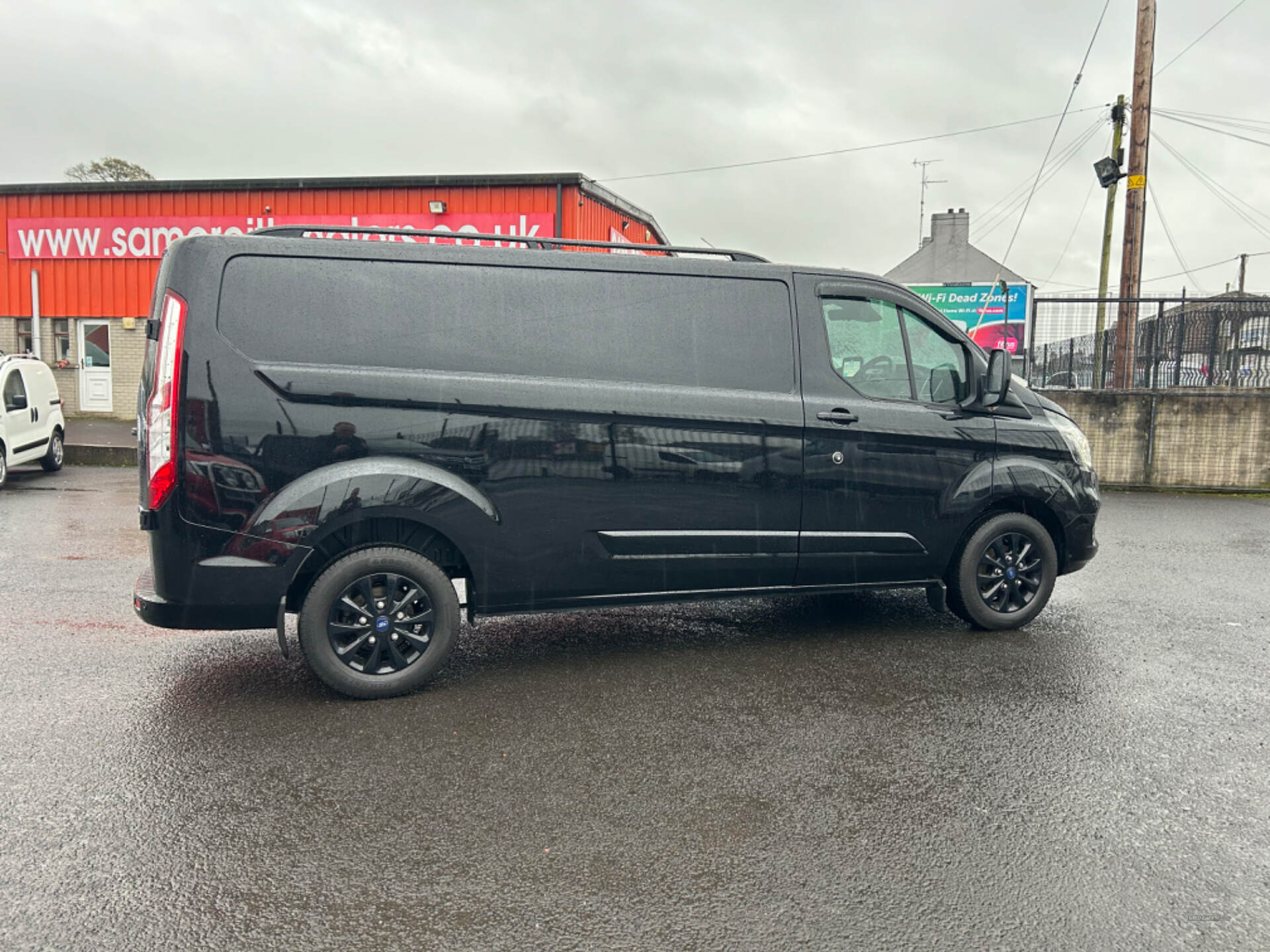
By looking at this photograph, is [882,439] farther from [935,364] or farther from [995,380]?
[995,380]

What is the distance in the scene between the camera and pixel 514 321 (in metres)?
4.38

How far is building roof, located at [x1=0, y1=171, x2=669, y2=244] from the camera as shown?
65.9 ft

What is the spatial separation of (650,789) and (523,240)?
2708 millimetres

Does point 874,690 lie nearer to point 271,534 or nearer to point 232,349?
point 271,534

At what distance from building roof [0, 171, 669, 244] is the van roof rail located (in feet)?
52.2

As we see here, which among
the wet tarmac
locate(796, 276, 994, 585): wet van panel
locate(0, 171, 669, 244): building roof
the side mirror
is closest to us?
the wet tarmac

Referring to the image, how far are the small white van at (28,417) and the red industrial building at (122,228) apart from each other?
8.78m

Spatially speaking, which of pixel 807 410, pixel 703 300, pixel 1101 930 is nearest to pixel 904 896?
pixel 1101 930

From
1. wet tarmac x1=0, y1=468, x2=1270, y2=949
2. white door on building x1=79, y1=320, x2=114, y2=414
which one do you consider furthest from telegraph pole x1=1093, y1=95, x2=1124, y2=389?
white door on building x1=79, y1=320, x2=114, y2=414

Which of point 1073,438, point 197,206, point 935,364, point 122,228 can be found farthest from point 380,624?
point 122,228

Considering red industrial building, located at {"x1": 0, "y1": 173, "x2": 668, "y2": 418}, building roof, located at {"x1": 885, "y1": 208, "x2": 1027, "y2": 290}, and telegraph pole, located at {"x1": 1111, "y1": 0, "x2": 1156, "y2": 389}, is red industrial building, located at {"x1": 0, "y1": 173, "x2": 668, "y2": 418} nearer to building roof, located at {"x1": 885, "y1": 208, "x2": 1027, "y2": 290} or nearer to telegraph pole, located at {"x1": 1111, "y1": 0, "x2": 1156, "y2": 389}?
telegraph pole, located at {"x1": 1111, "y1": 0, "x2": 1156, "y2": 389}

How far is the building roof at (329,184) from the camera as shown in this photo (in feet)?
65.9

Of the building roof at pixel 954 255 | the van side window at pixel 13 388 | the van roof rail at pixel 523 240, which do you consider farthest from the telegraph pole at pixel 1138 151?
the building roof at pixel 954 255

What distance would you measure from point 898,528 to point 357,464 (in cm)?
285
